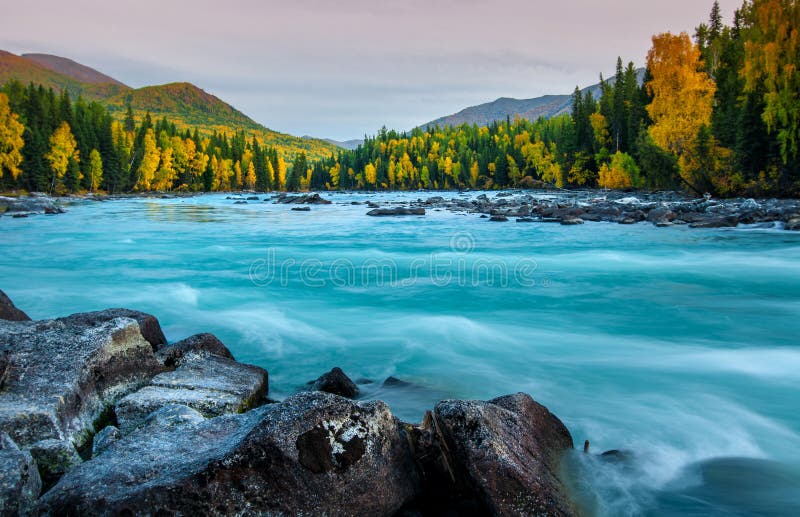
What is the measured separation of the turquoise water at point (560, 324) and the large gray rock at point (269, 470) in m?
1.52

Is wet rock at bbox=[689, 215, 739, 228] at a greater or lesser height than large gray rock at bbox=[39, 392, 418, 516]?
greater

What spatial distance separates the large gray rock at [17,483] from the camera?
2.62 metres

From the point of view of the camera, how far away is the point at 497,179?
10950cm

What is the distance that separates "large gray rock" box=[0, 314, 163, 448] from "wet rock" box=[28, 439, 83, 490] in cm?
30

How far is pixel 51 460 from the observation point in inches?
131

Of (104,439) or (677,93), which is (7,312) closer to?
(104,439)

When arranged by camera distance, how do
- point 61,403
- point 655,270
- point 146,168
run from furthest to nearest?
point 146,168
point 655,270
point 61,403

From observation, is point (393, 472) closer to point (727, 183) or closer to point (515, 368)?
point (515, 368)

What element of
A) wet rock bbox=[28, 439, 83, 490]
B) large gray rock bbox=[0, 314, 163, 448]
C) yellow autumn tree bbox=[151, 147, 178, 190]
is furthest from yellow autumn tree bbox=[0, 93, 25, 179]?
wet rock bbox=[28, 439, 83, 490]

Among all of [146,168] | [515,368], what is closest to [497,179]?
[146,168]

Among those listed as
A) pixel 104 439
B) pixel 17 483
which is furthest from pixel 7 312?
pixel 17 483

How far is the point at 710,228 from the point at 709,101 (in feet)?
49.7

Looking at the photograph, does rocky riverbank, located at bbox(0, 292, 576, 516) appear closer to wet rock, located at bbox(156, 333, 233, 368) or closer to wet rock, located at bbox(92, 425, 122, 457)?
wet rock, located at bbox(92, 425, 122, 457)

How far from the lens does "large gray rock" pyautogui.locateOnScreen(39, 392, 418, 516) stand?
255 cm
